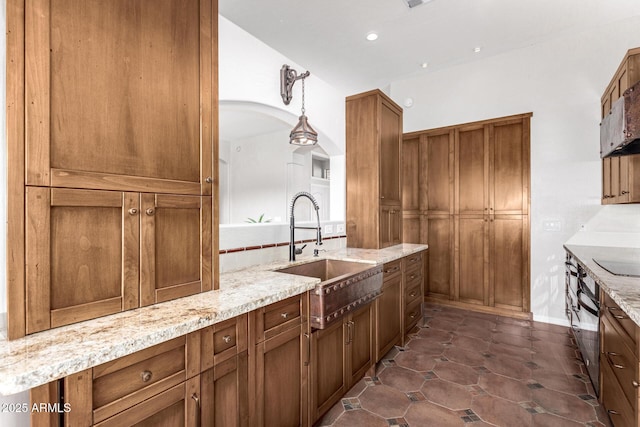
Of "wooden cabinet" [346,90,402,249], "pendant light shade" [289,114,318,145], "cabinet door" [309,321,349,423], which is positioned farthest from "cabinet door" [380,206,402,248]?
"cabinet door" [309,321,349,423]

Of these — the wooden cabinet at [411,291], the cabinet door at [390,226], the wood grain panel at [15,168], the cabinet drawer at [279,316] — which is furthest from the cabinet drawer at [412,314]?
the wood grain panel at [15,168]

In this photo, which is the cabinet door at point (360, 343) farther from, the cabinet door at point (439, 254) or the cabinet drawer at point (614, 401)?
the cabinet door at point (439, 254)

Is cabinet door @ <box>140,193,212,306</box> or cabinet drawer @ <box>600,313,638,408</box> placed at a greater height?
cabinet door @ <box>140,193,212,306</box>

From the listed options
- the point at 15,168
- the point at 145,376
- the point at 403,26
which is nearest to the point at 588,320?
the point at 145,376

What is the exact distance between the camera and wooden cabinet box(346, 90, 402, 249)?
9.84 feet

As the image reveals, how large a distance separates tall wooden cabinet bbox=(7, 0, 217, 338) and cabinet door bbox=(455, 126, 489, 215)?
336cm

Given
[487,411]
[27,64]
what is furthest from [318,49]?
[487,411]

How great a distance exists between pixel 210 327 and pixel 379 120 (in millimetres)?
2513

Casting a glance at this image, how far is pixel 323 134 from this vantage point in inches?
119

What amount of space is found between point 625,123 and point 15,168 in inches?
99.9

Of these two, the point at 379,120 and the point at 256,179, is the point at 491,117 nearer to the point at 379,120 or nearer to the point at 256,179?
the point at 379,120

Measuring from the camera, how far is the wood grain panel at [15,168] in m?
0.88

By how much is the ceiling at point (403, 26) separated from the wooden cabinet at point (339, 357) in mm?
2486

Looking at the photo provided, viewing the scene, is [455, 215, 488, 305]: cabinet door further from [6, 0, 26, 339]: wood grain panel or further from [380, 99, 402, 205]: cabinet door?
[6, 0, 26, 339]: wood grain panel
